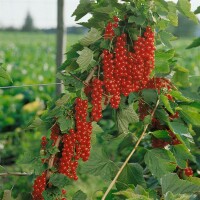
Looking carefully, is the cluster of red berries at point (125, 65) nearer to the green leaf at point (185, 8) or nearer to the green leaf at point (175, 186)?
the green leaf at point (185, 8)

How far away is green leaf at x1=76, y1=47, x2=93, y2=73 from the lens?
148 centimetres

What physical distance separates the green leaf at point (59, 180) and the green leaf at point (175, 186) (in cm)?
25

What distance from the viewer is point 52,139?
1.51 metres

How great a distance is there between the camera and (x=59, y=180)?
145cm

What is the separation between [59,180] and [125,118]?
32 centimetres

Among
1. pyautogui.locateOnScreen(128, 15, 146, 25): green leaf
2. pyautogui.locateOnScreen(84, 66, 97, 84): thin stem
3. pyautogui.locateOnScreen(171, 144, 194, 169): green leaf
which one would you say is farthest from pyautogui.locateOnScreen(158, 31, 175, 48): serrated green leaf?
pyautogui.locateOnScreen(171, 144, 194, 169): green leaf

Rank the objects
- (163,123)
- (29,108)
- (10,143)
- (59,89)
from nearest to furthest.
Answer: (163,123) < (59,89) < (10,143) < (29,108)

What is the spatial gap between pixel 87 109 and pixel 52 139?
5.1 inches

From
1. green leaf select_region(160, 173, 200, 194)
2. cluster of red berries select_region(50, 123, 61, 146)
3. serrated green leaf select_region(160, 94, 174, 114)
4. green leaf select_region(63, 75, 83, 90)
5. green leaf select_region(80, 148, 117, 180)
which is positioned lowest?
green leaf select_region(80, 148, 117, 180)

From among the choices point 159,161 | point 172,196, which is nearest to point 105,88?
point 159,161

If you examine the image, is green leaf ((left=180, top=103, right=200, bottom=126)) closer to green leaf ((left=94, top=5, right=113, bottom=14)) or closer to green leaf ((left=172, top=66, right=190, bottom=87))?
green leaf ((left=172, top=66, right=190, bottom=87))

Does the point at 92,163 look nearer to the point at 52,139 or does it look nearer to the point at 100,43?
the point at 52,139

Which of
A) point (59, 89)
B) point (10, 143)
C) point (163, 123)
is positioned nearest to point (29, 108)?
point (10, 143)

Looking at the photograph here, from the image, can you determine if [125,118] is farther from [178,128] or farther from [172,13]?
[172,13]
